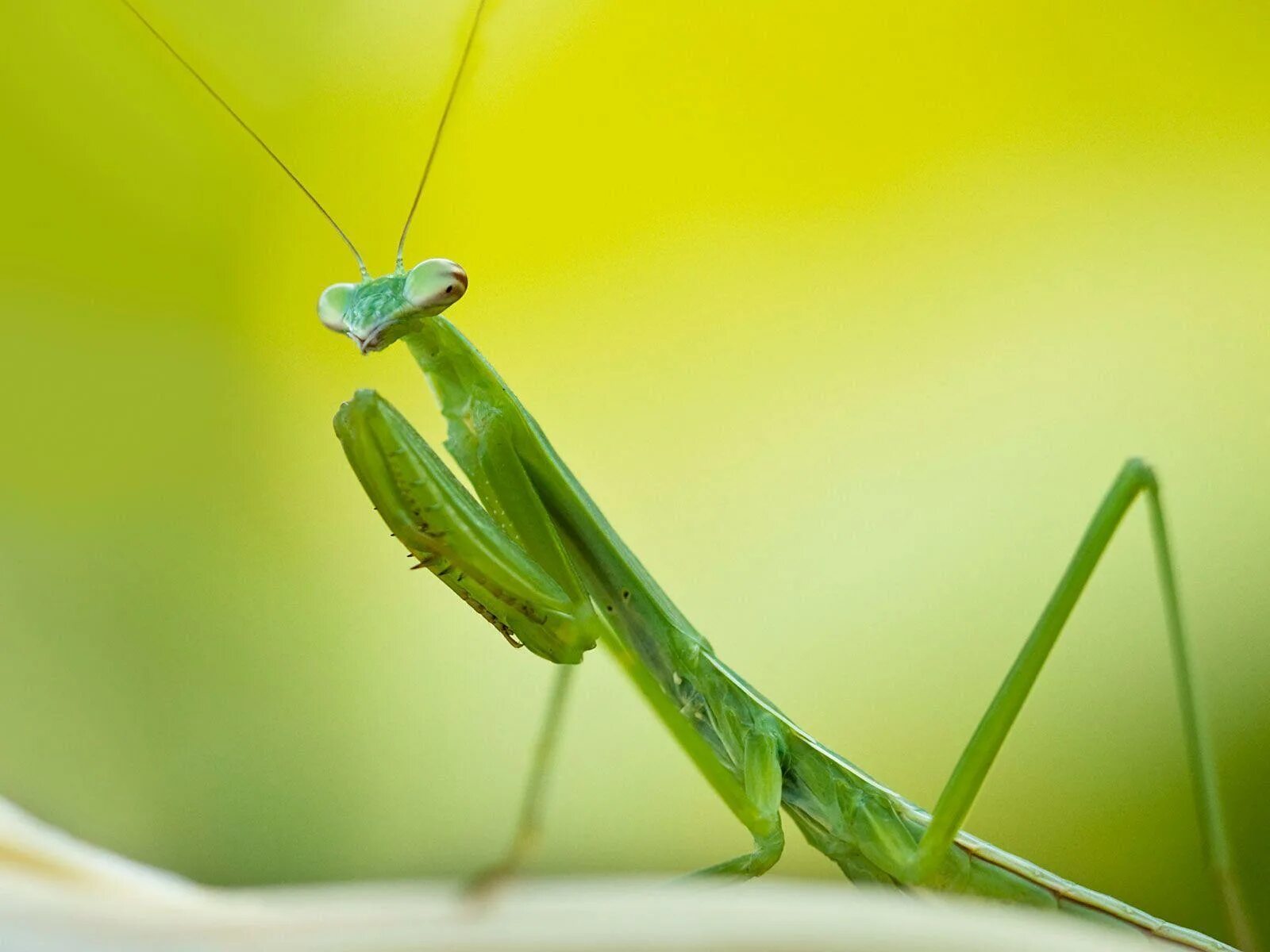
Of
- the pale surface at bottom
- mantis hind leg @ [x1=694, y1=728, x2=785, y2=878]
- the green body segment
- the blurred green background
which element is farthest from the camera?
the blurred green background

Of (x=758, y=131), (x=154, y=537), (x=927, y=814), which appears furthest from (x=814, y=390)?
(x=154, y=537)

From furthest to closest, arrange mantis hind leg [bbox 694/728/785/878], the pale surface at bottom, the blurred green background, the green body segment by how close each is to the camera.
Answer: the blurred green background
mantis hind leg [bbox 694/728/785/878]
the green body segment
the pale surface at bottom

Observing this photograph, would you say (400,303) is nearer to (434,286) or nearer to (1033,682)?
(434,286)

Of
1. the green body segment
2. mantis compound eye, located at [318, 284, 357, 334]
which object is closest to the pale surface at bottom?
the green body segment

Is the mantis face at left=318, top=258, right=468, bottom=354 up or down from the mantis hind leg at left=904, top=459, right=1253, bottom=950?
up

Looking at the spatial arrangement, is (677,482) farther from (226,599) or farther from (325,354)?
(226,599)

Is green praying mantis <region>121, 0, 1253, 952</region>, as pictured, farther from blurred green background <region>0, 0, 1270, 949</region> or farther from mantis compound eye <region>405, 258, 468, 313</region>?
blurred green background <region>0, 0, 1270, 949</region>

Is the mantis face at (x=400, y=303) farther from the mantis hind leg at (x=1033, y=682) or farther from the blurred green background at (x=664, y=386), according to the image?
the blurred green background at (x=664, y=386)
